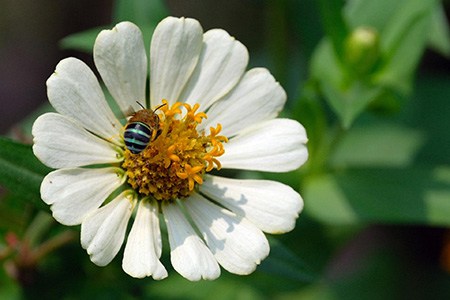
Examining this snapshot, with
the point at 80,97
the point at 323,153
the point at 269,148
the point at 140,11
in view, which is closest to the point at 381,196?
the point at 323,153

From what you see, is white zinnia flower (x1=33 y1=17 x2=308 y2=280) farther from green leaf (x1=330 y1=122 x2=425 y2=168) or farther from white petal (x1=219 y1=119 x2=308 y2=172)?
green leaf (x1=330 y1=122 x2=425 y2=168)

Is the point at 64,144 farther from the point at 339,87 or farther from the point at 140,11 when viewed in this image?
the point at 339,87

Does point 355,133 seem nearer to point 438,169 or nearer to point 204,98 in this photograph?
point 438,169

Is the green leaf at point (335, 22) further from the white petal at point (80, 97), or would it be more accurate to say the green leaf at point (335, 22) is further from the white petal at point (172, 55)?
the white petal at point (80, 97)

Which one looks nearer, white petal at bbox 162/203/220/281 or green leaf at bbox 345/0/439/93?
white petal at bbox 162/203/220/281

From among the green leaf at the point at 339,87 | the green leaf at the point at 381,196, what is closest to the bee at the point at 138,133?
the green leaf at the point at 339,87

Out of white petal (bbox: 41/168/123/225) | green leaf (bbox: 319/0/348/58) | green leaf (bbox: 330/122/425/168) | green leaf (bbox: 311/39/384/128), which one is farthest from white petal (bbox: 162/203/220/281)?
green leaf (bbox: 330/122/425/168)
